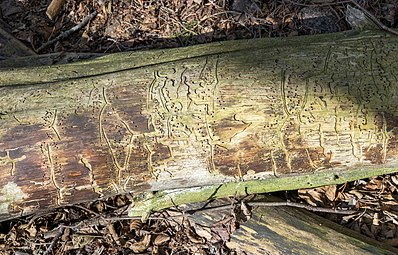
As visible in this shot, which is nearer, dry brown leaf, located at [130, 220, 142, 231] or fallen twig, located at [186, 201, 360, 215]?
fallen twig, located at [186, 201, 360, 215]

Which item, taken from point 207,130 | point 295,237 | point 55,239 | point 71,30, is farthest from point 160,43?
point 295,237

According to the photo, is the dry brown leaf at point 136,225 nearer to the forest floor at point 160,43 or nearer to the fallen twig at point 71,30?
the forest floor at point 160,43

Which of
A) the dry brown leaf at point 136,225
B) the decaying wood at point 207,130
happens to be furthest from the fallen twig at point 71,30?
the dry brown leaf at point 136,225

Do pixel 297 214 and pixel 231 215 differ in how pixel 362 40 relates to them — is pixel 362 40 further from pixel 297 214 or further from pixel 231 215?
pixel 231 215

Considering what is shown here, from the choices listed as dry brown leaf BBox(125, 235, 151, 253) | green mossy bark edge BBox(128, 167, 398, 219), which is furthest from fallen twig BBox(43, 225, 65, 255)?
green mossy bark edge BBox(128, 167, 398, 219)

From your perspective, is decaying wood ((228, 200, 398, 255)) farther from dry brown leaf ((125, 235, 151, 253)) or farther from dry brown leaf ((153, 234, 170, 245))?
dry brown leaf ((125, 235, 151, 253))

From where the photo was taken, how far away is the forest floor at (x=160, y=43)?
9.96ft

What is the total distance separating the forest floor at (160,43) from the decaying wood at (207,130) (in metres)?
0.41

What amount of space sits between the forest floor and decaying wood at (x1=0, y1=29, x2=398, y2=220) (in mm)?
412

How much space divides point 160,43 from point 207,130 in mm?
1574

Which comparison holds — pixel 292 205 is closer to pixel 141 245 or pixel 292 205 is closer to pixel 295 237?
pixel 295 237

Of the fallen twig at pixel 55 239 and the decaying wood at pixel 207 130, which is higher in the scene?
the decaying wood at pixel 207 130

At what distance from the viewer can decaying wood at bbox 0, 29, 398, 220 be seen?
2.57 meters

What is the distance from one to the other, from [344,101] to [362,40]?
526mm
